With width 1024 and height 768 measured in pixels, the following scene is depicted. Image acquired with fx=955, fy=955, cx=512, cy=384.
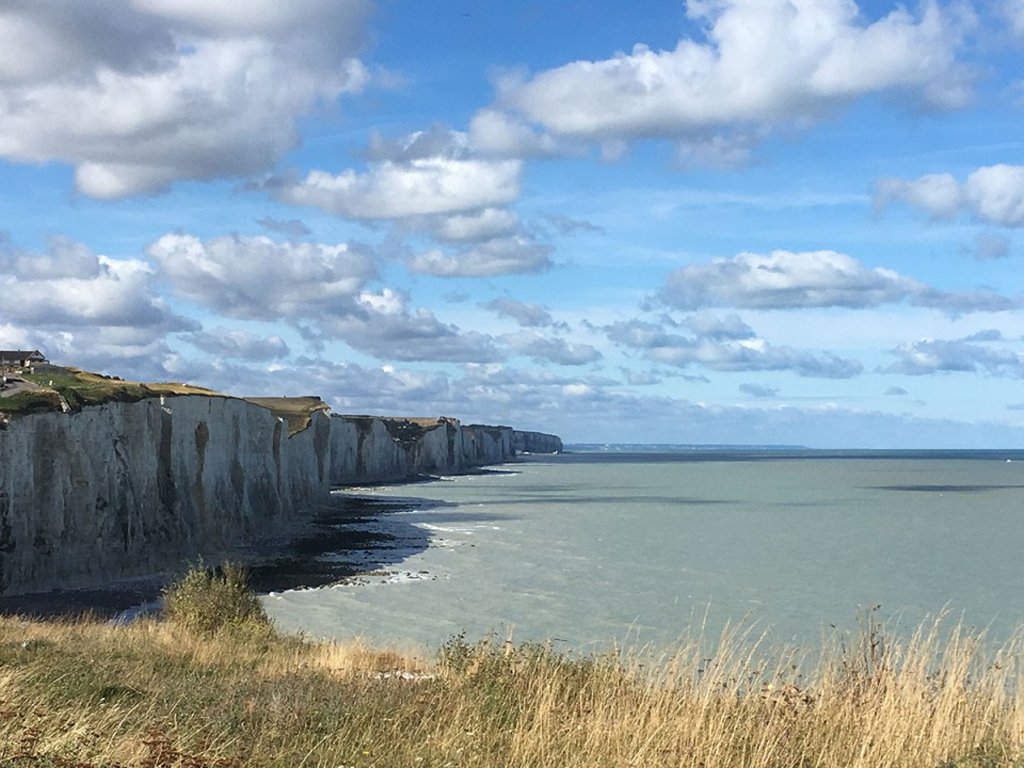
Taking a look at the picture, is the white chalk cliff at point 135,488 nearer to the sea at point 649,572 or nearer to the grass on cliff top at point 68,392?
the grass on cliff top at point 68,392

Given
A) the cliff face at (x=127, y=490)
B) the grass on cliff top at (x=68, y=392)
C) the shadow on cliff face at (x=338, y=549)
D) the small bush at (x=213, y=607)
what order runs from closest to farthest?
1. the small bush at (x=213, y=607)
2. the cliff face at (x=127, y=490)
3. the grass on cliff top at (x=68, y=392)
4. the shadow on cliff face at (x=338, y=549)

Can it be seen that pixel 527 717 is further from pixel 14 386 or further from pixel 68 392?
pixel 14 386

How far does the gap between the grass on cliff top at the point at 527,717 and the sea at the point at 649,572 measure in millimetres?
1008

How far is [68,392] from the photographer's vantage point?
122 ft

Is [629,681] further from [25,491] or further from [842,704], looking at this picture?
[25,491]

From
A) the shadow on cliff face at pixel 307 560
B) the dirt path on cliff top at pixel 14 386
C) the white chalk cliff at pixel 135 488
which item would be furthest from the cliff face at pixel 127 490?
the dirt path on cliff top at pixel 14 386

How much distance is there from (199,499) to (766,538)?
3156cm

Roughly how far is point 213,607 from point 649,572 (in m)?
24.4

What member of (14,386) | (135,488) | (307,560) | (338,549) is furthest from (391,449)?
(14,386)

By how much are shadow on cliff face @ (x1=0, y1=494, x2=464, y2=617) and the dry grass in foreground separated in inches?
795

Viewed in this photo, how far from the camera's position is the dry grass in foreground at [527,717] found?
6.67 metres

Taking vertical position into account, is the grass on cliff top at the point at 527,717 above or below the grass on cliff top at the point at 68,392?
below

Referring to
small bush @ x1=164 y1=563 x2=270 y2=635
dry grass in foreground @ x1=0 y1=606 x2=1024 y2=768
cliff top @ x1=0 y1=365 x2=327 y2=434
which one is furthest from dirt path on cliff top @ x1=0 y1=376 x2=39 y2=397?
dry grass in foreground @ x1=0 y1=606 x2=1024 y2=768

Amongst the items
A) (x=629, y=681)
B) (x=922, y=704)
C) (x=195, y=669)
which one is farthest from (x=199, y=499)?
(x=922, y=704)
